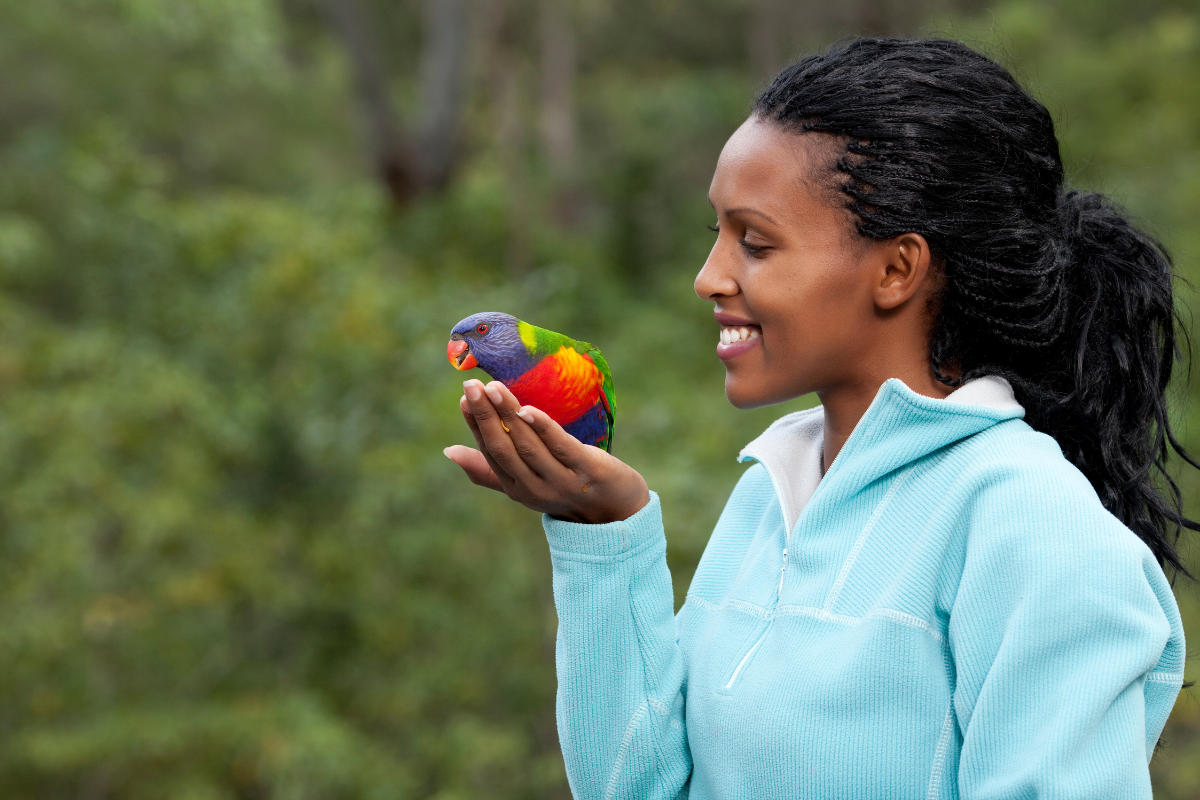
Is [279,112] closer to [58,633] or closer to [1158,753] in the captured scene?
[58,633]

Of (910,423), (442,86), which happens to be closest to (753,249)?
(910,423)

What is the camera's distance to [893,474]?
2.92 ft

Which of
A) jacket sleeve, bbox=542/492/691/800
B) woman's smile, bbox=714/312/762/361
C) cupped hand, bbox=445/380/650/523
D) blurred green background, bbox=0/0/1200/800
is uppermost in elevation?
woman's smile, bbox=714/312/762/361

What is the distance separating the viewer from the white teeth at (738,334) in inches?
35.8

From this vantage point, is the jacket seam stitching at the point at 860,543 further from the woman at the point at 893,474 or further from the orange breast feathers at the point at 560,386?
the orange breast feathers at the point at 560,386

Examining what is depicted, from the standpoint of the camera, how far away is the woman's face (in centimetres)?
87

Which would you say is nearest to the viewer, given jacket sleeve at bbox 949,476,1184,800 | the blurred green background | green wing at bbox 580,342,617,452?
jacket sleeve at bbox 949,476,1184,800

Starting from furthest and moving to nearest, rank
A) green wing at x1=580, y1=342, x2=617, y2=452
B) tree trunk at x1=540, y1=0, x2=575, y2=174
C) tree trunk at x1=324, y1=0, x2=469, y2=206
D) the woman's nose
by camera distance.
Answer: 1. tree trunk at x1=540, y1=0, x2=575, y2=174
2. tree trunk at x1=324, y1=0, x2=469, y2=206
3. green wing at x1=580, y1=342, x2=617, y2=452
4. the woman's nose

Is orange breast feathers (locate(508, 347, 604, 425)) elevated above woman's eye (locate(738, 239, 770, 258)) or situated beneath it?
situated beneath

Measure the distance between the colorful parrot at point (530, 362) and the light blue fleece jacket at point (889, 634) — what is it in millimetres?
185

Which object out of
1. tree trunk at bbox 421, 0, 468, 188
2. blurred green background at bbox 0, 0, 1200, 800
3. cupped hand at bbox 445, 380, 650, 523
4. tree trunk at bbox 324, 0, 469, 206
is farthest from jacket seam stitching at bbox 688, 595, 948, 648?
tree trunk at bbox 421, 0, 468, 188

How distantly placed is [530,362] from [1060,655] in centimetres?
59

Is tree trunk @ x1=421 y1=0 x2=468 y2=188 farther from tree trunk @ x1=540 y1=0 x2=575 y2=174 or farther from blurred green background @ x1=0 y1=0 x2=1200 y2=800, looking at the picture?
blurred green background @ x1=0 y1=0 x2=1200 y2=800

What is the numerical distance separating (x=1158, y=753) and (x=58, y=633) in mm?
3677
